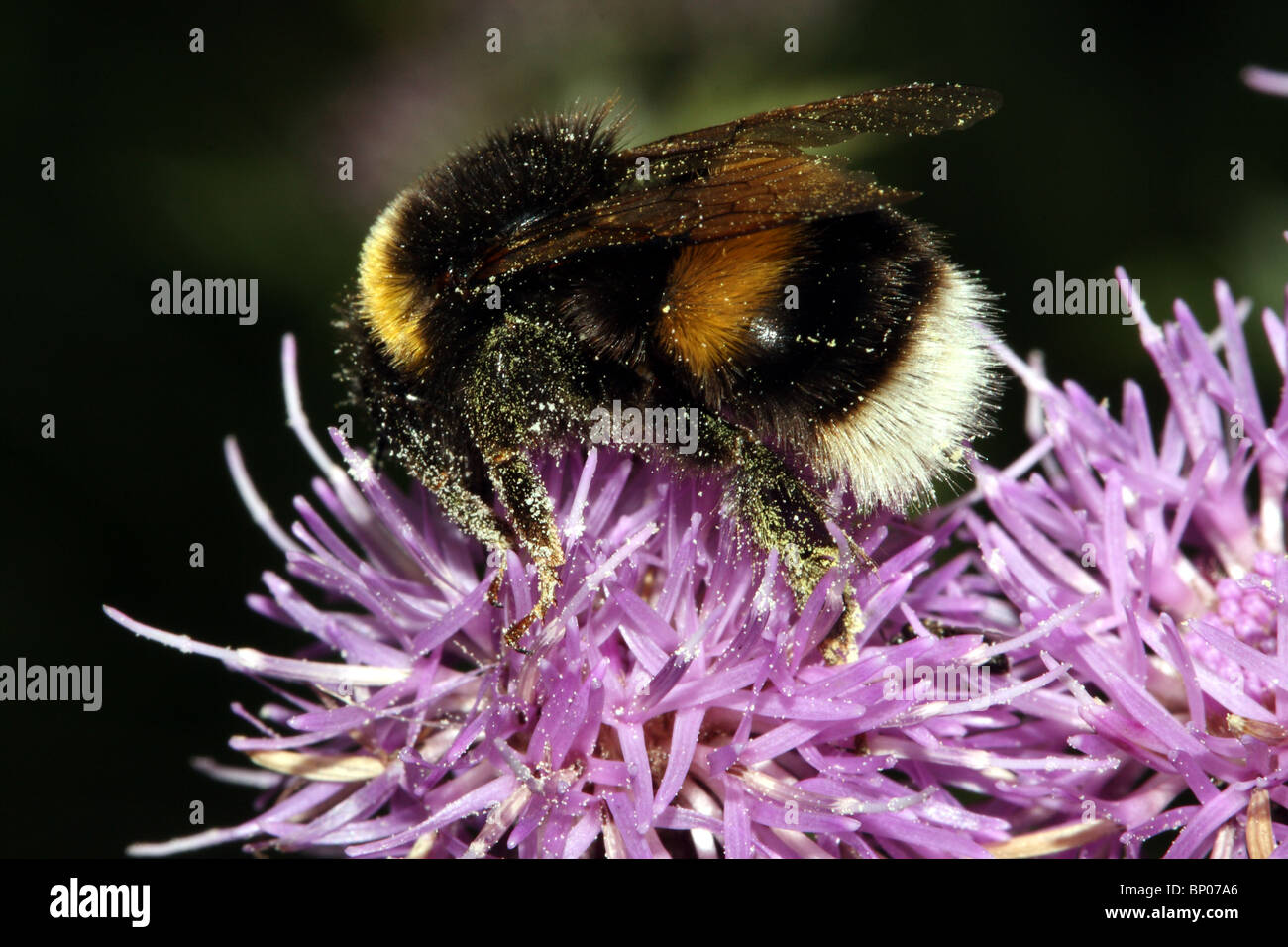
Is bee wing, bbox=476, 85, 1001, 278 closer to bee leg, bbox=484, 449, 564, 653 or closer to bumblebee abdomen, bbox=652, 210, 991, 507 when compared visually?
bumblebee abdomen, bbox=652, 210, 991, 507

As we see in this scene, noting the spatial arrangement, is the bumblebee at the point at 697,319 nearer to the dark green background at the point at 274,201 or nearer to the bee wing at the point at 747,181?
the bee wing at the point at 747,181

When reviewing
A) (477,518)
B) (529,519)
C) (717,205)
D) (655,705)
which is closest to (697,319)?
(717,205)

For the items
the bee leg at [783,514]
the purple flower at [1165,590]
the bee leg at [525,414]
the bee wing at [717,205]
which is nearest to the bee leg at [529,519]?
the bee leg at [525,414]

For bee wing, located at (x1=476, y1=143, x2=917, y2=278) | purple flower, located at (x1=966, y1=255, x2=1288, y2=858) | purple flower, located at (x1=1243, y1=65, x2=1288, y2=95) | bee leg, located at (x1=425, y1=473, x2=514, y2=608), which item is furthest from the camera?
purple flower, located at (x1=1243, y1=65, x2=1288, y2=95)

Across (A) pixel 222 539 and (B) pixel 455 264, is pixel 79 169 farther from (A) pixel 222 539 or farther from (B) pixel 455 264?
(B) pixel 455 264

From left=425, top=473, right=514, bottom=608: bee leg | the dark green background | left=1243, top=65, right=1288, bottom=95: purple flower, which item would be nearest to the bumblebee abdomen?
left=425, top=473, right=514, bottom=608: bee leg
